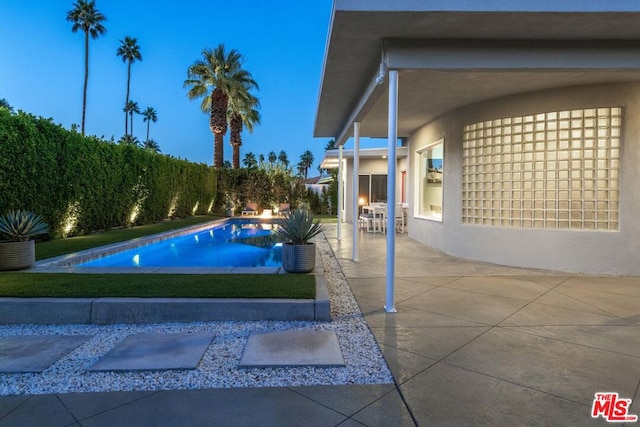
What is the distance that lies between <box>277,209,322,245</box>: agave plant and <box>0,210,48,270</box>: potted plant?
3.87 metres

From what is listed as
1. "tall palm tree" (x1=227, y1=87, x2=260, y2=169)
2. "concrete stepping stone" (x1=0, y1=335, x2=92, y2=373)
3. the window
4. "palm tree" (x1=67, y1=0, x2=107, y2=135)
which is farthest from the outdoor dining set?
"palm tree" (x1=67, y1=0, x2=107, y2=135)

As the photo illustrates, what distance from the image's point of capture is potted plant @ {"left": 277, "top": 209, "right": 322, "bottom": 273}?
6023 mm

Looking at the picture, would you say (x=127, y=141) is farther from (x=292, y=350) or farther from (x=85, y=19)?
(x=292, y=350)

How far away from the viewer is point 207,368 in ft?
10.3

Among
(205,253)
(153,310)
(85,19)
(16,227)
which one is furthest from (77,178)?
(85,19)

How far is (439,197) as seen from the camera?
10.2 meters

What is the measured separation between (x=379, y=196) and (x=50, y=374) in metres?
15.8

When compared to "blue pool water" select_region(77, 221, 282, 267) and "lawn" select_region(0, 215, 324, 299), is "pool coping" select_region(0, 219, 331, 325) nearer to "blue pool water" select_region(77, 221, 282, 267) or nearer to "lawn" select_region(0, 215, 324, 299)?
"lawn" select_region(0, 215, 324, 299)

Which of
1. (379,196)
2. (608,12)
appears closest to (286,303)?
(608,12)

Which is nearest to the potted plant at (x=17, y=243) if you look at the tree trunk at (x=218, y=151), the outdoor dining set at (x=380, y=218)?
the outdoor dining set at (x=380, y=218)

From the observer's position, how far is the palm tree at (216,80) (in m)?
24.1

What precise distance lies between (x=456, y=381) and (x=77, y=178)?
1069cm

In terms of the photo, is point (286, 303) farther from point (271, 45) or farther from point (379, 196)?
point (271, 45)

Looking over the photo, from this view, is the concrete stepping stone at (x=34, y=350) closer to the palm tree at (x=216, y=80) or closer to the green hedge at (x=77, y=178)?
the green hedge at (x=77, y=178)
